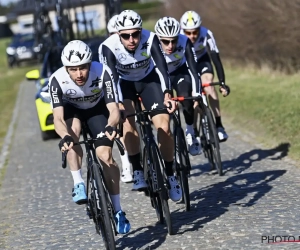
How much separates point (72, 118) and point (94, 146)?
400 millimetres

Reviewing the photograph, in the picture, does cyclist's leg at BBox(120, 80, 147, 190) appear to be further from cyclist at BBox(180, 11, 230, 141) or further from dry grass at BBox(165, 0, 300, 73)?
dry grass at BBox(165, 0, 300, 73)

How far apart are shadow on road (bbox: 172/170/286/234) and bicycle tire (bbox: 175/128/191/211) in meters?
0.17

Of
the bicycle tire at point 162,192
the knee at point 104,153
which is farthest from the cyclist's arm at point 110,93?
the bicycle tire at point 162,192

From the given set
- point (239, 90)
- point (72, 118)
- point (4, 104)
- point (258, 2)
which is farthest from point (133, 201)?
point (4, 104)

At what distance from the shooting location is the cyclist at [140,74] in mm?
8430

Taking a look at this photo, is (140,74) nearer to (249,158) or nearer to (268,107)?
(249,158)

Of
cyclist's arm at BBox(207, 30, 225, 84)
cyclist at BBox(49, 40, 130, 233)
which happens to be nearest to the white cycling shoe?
cyclist's arm at BBox(207, 30, 225, 84)

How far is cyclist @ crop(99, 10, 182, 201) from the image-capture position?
8430mm

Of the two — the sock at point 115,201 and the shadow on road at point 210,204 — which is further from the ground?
the sock at point 115,201

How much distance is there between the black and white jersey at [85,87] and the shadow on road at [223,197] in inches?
60.6

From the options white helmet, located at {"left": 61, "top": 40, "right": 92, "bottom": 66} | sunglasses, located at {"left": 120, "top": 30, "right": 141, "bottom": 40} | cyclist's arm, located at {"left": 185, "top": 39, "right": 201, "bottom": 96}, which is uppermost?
white helmet, located at {"left": 61, "top": 40, "right": 92, "bottom": 66}

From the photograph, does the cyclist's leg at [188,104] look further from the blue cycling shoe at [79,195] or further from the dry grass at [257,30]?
the dry grass at [257,30]

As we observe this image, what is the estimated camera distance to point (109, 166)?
758 centimetres

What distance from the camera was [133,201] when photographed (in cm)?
1003
